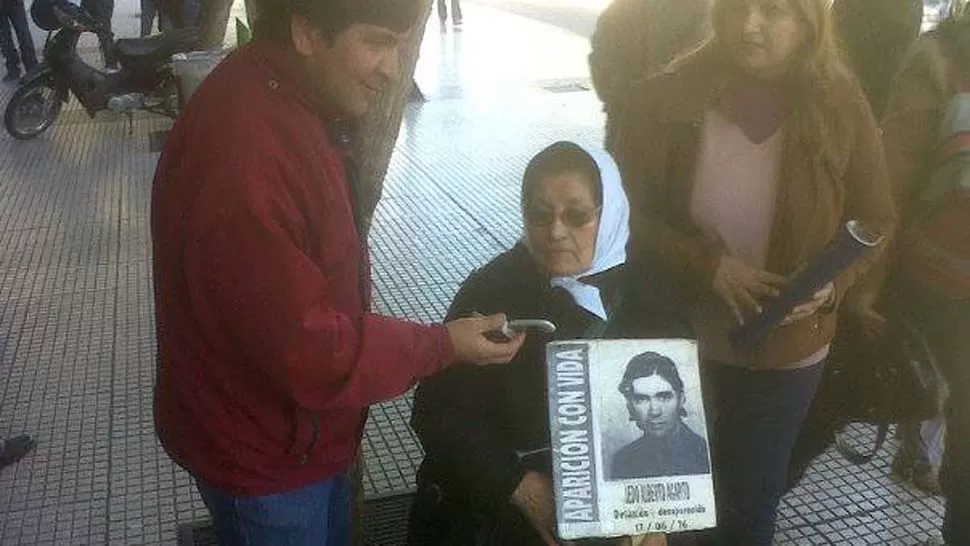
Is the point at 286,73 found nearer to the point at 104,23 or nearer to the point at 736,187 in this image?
the point at 736,187

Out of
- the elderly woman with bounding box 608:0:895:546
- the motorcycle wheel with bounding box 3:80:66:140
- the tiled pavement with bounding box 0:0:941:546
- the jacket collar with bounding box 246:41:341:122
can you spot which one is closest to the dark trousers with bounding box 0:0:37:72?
the tiled pavement with bounding box 0:0:941:546

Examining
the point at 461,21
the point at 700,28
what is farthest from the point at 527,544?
the point at 461,21

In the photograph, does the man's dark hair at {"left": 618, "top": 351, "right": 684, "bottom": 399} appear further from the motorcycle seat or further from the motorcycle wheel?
the motorcycle wheel

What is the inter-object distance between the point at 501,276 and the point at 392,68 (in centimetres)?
59

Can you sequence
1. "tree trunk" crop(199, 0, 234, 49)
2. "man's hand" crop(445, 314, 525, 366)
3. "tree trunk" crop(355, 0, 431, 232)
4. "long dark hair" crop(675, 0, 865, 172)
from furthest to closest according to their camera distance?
1. "tree trunk" crop(199, 0, 234, 49)
2. "tree trunk" crop(355, 0, 431, 232)
3. "long dark hair" crop(675, 0, 865, 172)
4. "man's hand" crop(445, 314, 525, 366)

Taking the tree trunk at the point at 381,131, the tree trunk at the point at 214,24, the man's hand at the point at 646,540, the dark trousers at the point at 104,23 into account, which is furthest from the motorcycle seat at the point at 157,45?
the man's hand at the point at 646,540

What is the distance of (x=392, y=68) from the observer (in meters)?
1.62

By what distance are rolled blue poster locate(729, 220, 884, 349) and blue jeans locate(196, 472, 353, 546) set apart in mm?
973

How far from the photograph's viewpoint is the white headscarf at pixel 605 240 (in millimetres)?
2020

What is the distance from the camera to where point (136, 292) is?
5109mm

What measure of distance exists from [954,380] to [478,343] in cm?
139

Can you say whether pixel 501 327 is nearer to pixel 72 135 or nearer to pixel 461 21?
pixel 72 135

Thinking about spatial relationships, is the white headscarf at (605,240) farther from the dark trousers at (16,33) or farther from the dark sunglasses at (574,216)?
the dark trousers at (16,33)

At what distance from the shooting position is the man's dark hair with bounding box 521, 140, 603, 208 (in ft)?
6.68
